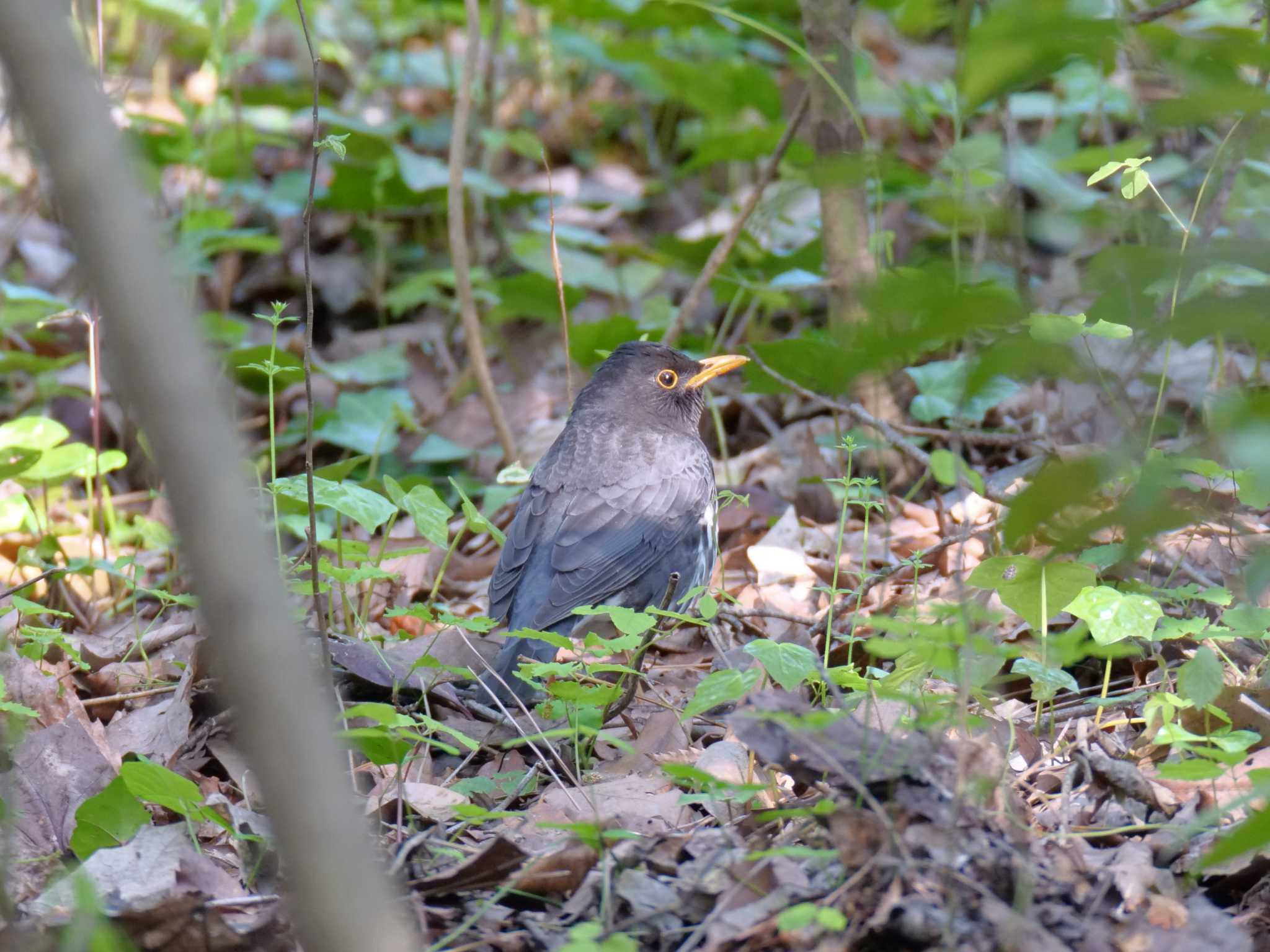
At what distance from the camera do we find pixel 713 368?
18.2ft

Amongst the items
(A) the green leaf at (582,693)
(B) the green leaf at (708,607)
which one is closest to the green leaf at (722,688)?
(B) the green leaf at (708,607)

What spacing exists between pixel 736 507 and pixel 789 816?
3.06 meters

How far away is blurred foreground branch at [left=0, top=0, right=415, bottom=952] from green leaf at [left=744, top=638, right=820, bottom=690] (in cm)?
146

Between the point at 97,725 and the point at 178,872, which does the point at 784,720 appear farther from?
the point at 97,725

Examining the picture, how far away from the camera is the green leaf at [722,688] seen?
2830 mm

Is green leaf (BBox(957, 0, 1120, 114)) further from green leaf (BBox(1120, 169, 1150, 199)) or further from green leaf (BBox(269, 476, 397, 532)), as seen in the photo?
green leaf (BBox(269, 476, 397, 532))

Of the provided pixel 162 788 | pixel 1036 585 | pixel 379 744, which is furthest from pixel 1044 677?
pixel 162 788

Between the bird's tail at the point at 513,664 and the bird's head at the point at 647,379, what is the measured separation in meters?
1.45

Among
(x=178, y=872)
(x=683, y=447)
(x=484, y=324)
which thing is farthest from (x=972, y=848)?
(x=484, y=324)

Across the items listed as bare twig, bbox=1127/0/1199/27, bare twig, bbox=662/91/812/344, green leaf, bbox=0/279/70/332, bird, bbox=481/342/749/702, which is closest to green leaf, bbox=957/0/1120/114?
bare twig, bbox=1127/0/1199/27

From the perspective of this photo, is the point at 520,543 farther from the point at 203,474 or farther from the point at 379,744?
the point at 203,474

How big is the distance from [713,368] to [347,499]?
2.23m

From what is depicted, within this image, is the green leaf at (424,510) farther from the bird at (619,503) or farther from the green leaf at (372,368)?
the green leaf at (372,368)

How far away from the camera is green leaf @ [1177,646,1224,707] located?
2.84m
